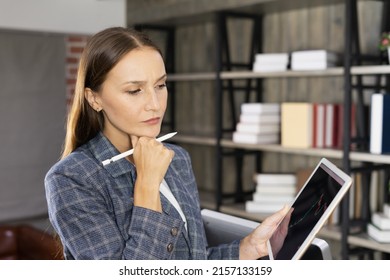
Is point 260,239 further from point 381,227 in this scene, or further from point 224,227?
point 381,227

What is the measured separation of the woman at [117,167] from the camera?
2.43 ft

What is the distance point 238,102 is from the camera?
2539 mm

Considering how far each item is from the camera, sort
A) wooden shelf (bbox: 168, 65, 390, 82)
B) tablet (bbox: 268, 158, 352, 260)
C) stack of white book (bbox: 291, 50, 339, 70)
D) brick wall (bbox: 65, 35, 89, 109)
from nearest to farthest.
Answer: tablet (bbox: 268, 158, 352, 260), wooden shelf (bbox: 168, 65, 390, 82), stack of white book (bbox: 291, 50, 339, 70), brick wall (bbox: 65, 35, 89, 109)

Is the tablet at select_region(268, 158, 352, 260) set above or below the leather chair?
above

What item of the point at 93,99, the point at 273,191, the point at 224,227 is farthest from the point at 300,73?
the point at 93,99

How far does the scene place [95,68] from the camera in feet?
2.56

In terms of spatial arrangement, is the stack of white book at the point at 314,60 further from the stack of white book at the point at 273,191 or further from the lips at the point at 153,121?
the lips at the point at 153,121

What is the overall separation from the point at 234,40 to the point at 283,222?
187 cm

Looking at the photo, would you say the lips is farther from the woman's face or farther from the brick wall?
the brick wall

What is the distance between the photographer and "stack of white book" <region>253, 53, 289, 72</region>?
212 cm

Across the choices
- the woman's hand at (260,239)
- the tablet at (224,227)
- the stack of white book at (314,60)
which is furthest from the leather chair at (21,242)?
the woman's hand at (260,239)

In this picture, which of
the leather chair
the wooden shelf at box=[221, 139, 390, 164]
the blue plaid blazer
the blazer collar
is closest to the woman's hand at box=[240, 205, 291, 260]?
the blue plaid blazer

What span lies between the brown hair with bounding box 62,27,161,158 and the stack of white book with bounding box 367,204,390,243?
1.26 metres
